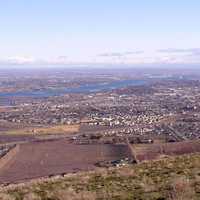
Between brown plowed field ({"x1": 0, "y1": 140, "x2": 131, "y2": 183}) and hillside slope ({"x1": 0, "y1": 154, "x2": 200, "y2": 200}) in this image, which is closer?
hillside slope ({"x1": 0, "y1": 154, "x2": 200, "y2": 200})

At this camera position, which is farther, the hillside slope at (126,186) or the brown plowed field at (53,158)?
the brown plowed field at (53,158)

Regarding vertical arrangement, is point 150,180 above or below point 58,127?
above

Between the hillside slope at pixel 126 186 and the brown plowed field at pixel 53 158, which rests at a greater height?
the hillside slope at pixel 126 186

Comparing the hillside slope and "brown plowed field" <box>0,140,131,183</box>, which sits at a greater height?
the hillside slope

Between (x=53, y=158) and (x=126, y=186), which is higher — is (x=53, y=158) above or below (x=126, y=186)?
below

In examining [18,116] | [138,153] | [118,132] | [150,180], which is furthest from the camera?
[18,116]

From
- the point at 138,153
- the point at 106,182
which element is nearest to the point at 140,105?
the point at 138,153

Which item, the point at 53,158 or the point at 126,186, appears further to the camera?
the point at 53,158

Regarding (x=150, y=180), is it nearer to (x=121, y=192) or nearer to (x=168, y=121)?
(x=121, y=192)
